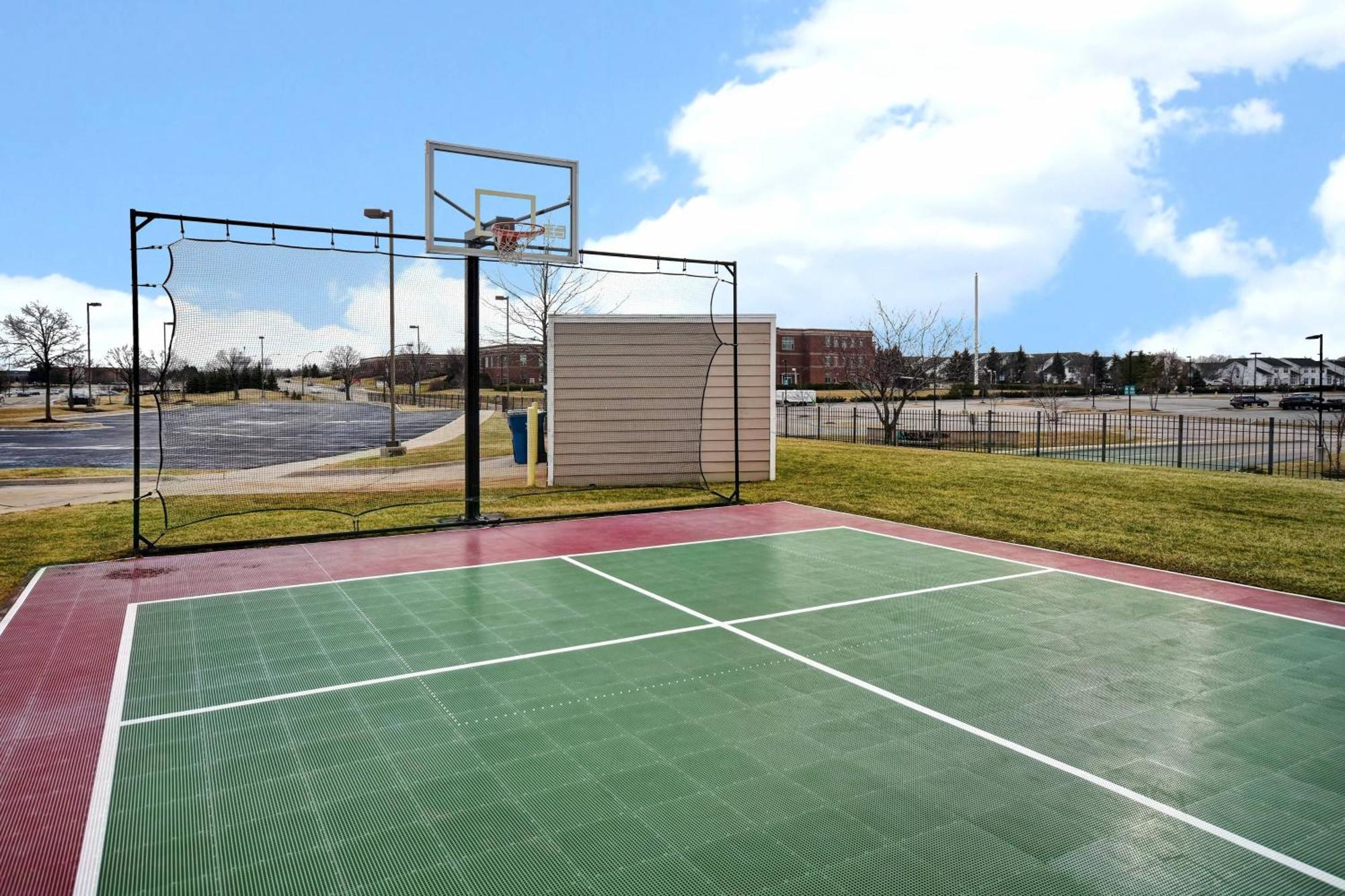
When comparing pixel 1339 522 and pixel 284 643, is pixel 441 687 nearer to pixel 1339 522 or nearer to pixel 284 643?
pixel 284 643

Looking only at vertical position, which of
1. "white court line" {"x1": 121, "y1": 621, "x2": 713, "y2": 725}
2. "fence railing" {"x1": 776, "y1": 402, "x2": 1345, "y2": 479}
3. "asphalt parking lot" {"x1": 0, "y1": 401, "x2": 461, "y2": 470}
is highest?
"asphalt parking lot" {"x1": 0, "y1": 401, "x2": 461, "y2": 470}

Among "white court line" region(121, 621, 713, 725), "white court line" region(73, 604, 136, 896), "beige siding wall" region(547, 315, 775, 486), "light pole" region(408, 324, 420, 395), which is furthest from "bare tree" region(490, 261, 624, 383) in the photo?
"white court line" region(73, 604, 136, 896)

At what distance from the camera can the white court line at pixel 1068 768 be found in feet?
11.5

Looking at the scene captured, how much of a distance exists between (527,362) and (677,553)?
1169 cm

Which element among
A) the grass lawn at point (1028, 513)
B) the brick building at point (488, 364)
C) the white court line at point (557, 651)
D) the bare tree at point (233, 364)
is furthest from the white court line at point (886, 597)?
the brick building at point (488, 364)

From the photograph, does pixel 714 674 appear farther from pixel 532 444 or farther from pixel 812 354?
pixel 812 354

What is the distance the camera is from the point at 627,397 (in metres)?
15.7

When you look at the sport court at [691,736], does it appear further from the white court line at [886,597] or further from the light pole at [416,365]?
the light pole at [416,365]

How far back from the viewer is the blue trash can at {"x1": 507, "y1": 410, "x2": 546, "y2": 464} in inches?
702

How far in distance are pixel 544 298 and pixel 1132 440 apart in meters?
20.6

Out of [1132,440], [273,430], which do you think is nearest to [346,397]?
[273,430]

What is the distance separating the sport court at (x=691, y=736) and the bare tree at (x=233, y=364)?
3.09 metres

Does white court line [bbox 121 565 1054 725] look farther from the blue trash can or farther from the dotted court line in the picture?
the blue trash can

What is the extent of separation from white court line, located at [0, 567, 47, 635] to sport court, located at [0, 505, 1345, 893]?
112 mm
